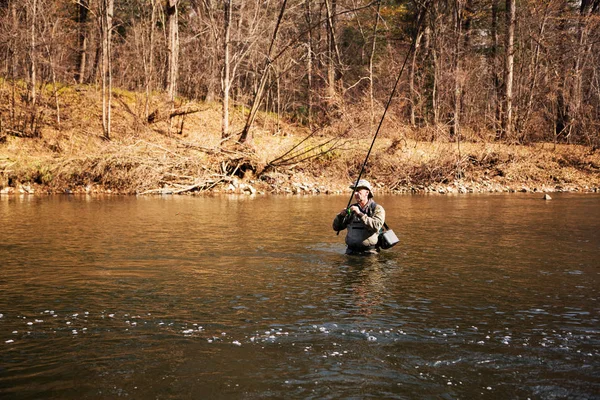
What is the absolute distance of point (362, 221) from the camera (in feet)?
34.0

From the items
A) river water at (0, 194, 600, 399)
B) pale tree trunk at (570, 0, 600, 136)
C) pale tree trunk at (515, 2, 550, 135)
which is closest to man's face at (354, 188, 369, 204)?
river water at (0, 194, 600, 399)

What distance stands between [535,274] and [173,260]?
18.8 ft

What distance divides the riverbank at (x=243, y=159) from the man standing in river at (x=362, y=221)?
14846 millimetres

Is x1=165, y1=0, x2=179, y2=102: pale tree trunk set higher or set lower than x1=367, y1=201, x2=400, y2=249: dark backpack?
higher

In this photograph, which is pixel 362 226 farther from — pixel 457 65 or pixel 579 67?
pixel 579 67

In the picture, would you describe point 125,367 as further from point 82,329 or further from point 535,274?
point 535,274

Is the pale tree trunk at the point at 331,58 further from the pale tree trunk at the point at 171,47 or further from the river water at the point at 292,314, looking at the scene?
the river water at the point at 292,314

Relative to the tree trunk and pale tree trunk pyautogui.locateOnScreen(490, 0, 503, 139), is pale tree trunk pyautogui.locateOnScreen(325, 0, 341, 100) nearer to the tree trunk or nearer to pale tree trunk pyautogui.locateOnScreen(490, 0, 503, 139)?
the tree trunk

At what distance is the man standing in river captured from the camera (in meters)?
10.4

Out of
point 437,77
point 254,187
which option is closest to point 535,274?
point 254,187

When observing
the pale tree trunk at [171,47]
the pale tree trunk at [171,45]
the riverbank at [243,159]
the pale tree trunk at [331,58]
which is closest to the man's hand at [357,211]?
the riverbank at [243,159]

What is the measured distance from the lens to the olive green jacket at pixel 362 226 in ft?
34.4

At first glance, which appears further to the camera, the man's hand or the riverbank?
the riverbank

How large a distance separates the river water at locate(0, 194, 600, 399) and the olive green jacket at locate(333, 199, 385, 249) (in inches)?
15.6
